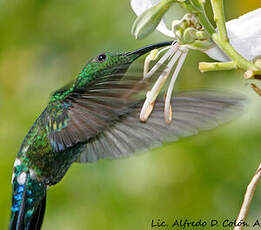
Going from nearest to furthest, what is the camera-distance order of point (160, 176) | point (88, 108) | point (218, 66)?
point (218, 66), point (88, 108), point (160, 176)

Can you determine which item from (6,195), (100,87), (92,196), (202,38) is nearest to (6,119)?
(6,195)

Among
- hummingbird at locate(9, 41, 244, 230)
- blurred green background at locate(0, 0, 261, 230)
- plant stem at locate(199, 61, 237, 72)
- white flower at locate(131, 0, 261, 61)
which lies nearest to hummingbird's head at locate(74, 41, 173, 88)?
hummingbird at locate(9, 41, 244, 230)

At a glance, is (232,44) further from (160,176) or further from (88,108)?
(160,176)

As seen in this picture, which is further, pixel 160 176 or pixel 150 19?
pixel 160 176

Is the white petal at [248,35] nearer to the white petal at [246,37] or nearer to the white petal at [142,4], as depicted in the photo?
the white petal at [246,37]

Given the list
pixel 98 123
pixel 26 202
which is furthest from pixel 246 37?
pixel 26 202

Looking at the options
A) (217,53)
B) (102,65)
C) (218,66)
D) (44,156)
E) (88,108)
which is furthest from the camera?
(44,156)

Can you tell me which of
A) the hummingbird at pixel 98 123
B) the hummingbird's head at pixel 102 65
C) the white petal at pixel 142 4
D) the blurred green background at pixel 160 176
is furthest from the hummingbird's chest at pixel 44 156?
the white petal at pixel 142 4
